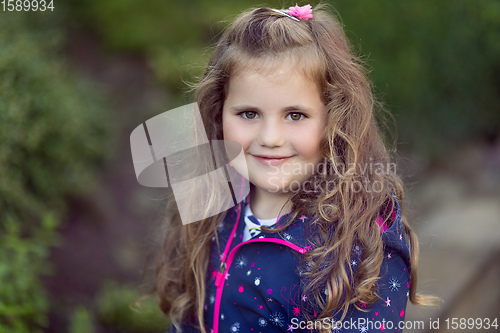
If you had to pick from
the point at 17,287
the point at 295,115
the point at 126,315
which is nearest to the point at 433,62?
the point at 295,115

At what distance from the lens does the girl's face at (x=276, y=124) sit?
1657mm

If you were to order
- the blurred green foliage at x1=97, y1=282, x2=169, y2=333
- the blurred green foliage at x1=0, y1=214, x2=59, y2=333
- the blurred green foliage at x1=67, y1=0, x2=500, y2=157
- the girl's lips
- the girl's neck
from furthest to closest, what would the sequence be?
1. the blurred green foliage at x1=67, y1=0, x2=500, y2=157
2. the blurred green foliage at x1=97, y1=282, x2=169, y2=333
3. the blurred green foliage at x1=0, y1=214, x2=59, y2=333
4. the girl's neck
5. the girl's lips

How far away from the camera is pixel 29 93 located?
299 centimetres

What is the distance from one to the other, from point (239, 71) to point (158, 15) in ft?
13.8

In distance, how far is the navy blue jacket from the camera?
1.63 m

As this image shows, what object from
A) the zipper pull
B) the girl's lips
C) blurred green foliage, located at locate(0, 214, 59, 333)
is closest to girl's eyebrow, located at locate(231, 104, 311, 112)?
the girl's lips

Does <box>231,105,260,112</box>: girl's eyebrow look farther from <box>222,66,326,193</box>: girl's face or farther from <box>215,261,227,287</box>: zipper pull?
<box>215,261,227,287</box>: zipper pull

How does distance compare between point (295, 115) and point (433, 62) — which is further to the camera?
point (433, 62)

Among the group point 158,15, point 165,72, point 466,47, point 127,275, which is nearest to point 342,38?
point 127,275

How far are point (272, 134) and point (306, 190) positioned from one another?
0.90ft

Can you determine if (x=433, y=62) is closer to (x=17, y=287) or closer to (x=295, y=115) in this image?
(x=295, y=115)

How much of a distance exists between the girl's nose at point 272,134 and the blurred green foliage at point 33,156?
1.27 meters

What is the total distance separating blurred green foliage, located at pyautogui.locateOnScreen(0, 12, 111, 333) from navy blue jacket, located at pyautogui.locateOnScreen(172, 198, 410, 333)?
3.04 feet

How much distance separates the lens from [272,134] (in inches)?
65.6
